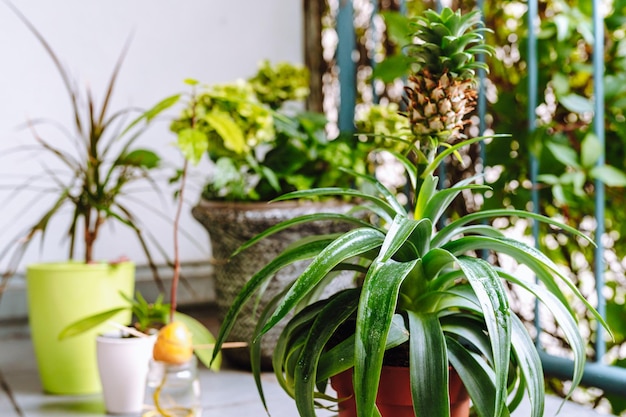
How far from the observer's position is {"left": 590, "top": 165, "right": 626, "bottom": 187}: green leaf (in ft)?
4.38

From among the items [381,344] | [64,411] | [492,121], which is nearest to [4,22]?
[64,411]

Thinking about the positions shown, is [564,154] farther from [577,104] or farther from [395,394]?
[395,394]

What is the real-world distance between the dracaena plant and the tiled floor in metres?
0.25

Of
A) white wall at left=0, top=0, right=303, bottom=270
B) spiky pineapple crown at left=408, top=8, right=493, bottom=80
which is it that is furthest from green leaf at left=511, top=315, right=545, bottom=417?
white wall at left=0, top=0, right=303, bottom=270

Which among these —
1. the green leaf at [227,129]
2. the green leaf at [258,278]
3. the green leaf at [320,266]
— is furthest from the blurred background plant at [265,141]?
the green leaf at [320,266]

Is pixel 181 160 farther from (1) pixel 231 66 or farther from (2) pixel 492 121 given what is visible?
(2) pixel 492 121

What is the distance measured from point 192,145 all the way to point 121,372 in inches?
18.8

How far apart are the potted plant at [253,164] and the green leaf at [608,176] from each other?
0.55 metres

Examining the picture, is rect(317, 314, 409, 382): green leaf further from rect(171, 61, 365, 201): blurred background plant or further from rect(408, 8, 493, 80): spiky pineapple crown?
rect(171, 61, 365, 201): blurred background plant

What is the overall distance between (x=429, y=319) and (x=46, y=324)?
0.95 metres

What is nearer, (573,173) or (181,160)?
(573,173)

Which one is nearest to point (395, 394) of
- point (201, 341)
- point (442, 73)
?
point (442, 73)

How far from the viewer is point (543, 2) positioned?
5.86 ft

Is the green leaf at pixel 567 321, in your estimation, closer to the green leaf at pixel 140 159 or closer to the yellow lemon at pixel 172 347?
the yellow lemon at pixel 172 347
